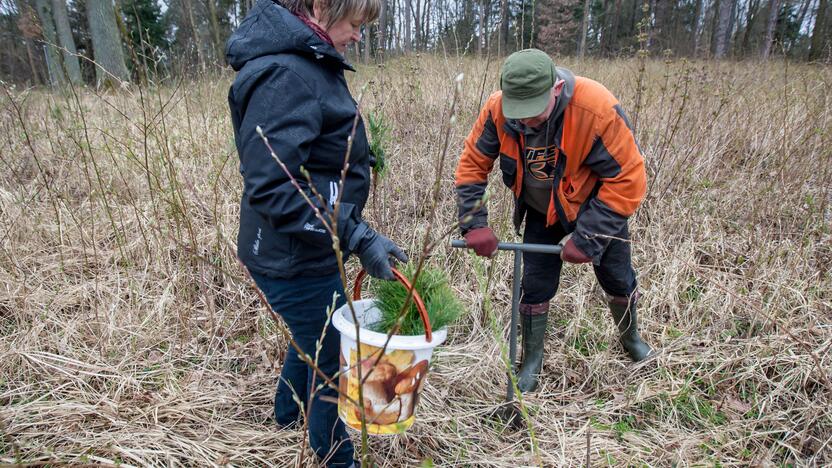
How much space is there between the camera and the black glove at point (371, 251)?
1.46 m

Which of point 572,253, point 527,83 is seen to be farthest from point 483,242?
point 527,83

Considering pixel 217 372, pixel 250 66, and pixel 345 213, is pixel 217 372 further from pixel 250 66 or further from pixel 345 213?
pixel 250 66

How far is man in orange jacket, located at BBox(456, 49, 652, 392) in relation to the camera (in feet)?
6.38

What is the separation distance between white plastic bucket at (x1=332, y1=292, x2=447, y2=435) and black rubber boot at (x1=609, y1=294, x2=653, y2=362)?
1511 millimetres

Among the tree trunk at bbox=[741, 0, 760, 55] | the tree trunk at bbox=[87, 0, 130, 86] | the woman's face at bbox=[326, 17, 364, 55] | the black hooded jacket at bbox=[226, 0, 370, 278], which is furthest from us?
the tree trunk at bbox=[87, 0, 130, 86]

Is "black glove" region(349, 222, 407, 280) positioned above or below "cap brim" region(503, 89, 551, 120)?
below

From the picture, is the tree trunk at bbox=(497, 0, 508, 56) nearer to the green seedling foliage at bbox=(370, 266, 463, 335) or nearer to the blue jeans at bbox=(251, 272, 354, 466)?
the green seedling foliage at bbox=(370, 266, 463, 335)

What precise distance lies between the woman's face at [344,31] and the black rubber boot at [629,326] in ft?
6.27

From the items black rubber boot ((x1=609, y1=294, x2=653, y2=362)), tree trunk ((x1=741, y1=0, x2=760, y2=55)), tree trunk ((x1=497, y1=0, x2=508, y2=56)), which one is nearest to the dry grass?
black rubber boot ((x1=609, y1=294, x2=653, y2=362))

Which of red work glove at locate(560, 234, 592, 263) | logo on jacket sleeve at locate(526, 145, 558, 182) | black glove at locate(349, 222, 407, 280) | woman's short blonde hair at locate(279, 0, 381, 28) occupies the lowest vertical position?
red work glove at locate(560, 234, 592, 263)

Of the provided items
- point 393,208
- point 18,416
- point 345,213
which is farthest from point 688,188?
point 18,416

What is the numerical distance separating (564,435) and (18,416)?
7.89 feet

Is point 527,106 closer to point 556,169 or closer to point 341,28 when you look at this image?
point 556,169

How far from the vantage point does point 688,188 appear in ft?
13.2
